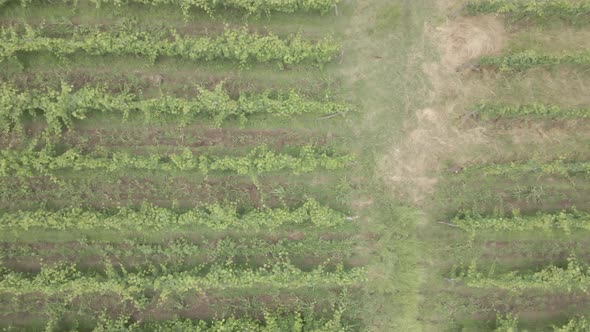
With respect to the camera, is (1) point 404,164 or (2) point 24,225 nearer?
(2) point 24,225

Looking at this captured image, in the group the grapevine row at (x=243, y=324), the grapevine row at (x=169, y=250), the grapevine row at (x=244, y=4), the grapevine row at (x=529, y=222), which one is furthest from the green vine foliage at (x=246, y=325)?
the grapevine row at (x=244, y=4)

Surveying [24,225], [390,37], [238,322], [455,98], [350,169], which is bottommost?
[238,322]

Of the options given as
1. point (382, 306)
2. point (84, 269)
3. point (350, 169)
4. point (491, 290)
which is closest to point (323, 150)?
point (350, 169)

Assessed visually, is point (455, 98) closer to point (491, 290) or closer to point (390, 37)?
point (390, 37)

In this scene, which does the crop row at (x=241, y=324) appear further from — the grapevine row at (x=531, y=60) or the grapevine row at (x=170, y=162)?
the grapevine row at (x=531, y=60)

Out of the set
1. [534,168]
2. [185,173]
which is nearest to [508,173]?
[534,168]

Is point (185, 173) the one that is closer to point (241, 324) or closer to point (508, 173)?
point (241, 324)
